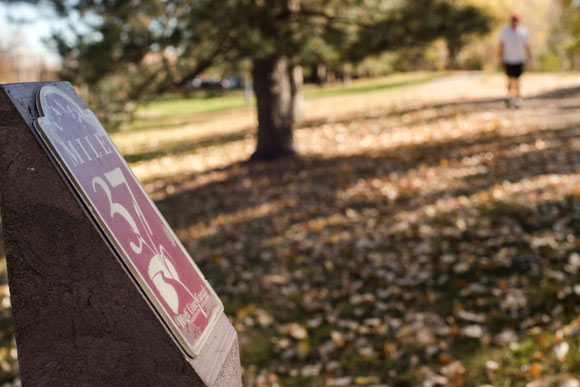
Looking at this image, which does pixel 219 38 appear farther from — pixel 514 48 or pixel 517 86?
pixel 517 86

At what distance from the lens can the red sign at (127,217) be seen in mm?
1736

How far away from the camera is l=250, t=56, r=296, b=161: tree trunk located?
10.5m

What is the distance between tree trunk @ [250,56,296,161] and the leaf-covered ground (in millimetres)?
430

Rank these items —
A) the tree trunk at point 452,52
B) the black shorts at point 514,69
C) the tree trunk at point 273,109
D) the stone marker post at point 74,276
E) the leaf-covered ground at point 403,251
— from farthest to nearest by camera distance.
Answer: the black shorts at point 514,69
the tree trunk at point 273,109
the tree trunk at point 452,52
the leaf-covered ground at point 403,251
the stone marker post at point 74,276

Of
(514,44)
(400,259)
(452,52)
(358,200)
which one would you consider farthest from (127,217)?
(452,52)

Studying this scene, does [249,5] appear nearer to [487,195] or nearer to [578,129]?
[487,195]

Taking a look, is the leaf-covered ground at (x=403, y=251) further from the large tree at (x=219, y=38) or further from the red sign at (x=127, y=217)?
the red sign at (x=127, y=217)

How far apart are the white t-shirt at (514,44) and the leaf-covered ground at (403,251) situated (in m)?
1.15

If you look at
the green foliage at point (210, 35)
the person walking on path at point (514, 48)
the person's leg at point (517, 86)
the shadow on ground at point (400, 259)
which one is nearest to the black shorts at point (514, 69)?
the person walking on path at point (514, 48)

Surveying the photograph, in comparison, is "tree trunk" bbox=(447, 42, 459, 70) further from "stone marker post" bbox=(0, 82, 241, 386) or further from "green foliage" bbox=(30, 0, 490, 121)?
"stone marker post" bbox=(0, 82, 241, 386)

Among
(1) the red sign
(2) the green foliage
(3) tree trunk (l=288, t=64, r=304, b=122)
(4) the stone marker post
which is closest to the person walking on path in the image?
(2) the green foliage

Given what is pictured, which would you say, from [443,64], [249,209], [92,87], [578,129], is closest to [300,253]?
[249,209]

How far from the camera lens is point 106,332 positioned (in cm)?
176

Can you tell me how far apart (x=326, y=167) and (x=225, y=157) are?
353 cm
